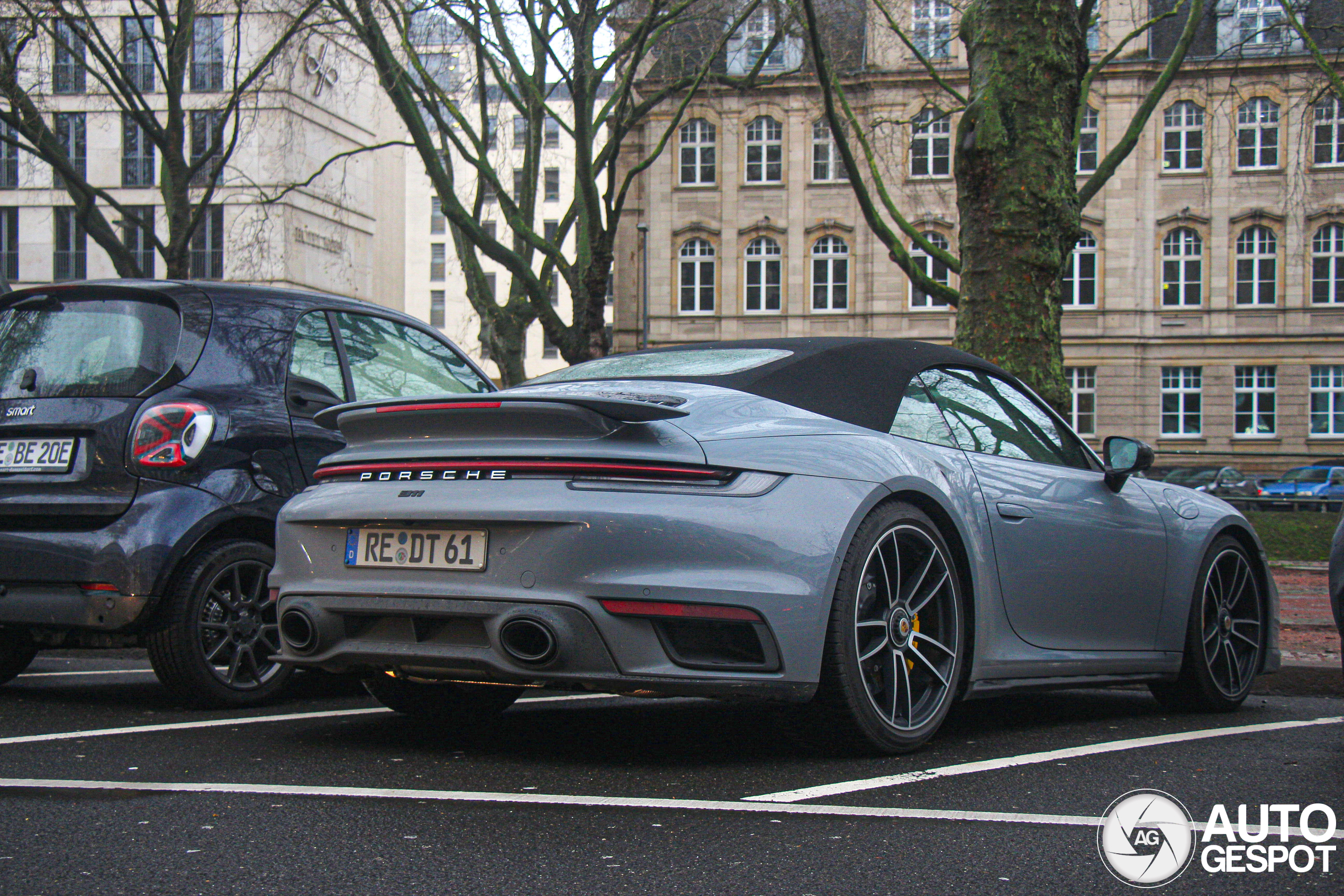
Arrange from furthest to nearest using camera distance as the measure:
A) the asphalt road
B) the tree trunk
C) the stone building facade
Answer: the stone building facade < the tree trunk < the asphalt road

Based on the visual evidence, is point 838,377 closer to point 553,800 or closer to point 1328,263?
point 553,800

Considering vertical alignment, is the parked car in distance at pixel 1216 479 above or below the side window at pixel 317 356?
below

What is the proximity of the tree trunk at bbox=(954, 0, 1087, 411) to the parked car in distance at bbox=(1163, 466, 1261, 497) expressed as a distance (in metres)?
30.8

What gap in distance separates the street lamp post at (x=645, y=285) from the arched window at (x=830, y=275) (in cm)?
553

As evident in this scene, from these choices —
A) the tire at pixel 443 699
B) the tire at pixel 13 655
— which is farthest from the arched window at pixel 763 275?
the tire at pixel 443 699

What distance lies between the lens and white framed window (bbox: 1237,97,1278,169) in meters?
45.3

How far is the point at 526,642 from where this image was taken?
383cm

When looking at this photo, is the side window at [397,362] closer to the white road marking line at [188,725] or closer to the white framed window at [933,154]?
the white road marking line at [188,725]

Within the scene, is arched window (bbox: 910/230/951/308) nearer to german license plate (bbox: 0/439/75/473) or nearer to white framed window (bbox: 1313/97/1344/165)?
white framed window (bbox: 1313/97/1344/165)

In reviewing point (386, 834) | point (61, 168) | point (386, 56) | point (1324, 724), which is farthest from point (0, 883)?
point (61, 168)

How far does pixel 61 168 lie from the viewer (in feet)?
72.8

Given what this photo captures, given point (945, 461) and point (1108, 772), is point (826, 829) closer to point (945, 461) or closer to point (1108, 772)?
point (1108, 772)

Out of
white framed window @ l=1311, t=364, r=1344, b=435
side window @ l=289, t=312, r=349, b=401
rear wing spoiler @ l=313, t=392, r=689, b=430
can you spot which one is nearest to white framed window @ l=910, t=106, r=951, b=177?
white framed window @ l=1311, t=364, r=1344, b=435

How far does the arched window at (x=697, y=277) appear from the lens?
47938 mm
